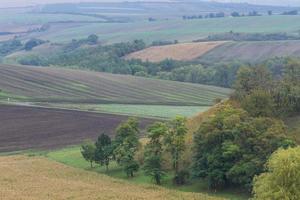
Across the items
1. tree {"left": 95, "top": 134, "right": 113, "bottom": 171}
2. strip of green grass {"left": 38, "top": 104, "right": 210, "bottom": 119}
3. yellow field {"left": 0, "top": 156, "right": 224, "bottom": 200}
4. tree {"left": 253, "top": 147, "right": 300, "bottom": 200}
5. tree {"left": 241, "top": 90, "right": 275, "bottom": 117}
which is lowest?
yellow field {"left": 0, "top": 156, "right": 224, "bottom": 200}

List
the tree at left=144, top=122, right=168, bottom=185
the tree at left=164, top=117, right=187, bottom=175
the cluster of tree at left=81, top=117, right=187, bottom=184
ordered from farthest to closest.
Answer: the tree at left=164, top=117, right=187, bottom=175 → the cluster of tree at left=81, top=117, right=187, bottom=184 → the tree at left=144, top=122, right=168, bottom=185

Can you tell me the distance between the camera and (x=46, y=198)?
60.8 m

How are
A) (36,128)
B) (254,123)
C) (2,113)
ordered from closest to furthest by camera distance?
(254,123) → (36,128) → (2,113)

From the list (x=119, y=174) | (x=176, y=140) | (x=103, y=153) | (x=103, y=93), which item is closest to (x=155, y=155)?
(x=176, y=140)

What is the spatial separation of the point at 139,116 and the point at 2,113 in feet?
76.7

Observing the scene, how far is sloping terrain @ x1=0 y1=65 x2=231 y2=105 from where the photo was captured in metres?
137

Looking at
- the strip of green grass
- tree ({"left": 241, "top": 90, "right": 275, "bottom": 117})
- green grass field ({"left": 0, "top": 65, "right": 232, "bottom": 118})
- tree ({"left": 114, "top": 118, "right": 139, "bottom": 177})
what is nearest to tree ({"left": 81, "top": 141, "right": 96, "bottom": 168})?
tree ({"left": 114, "top": 118, "right": 139, "bottom": 177})

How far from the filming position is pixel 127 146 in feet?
252

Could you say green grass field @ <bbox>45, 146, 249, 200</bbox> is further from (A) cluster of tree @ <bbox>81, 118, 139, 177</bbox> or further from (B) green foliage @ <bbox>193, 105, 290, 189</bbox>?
(B) green foliage @ <bbox>193, 105, 290, 189</bbox>

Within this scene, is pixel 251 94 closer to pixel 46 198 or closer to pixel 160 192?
pixel 160 192

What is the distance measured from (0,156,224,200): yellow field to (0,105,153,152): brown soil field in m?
14.1

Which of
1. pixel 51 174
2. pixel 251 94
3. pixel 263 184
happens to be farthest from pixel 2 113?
pixel 263 184

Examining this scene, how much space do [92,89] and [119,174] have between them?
237 feet

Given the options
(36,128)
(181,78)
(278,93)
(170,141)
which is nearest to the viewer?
(170,141)
